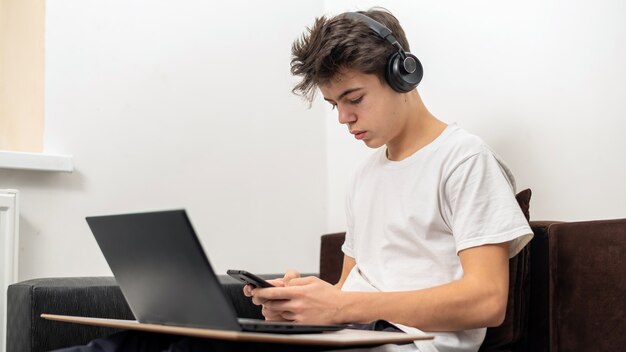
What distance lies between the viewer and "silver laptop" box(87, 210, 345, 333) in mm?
896

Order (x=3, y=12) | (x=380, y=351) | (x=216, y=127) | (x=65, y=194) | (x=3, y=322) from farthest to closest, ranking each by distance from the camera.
→ (x=216, y=127), (x=3, y=12), (x=65, y=194), (x=3, y=322), (x=380, y=351)

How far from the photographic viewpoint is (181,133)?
2154 mm

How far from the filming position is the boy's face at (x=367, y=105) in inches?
54.8

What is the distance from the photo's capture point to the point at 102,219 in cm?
110

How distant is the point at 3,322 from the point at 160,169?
0.59m

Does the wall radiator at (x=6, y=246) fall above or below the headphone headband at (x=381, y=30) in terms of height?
below

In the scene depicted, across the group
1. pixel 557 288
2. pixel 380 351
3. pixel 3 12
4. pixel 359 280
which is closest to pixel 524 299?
pixel 557 288

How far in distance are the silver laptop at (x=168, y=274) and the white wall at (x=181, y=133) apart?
0.83 metres

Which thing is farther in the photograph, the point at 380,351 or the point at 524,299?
the point at 524,299

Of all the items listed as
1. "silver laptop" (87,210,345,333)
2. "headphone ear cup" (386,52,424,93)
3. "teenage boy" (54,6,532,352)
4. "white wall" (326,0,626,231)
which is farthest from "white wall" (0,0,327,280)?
"headphone ear cup" (386,52,424,93)

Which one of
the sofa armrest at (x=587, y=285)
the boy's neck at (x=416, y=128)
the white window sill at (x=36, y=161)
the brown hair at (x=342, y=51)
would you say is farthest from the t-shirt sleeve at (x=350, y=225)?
the white window sill at (x=36, y=161)

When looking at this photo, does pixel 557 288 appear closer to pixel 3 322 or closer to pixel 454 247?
pixel 454 247

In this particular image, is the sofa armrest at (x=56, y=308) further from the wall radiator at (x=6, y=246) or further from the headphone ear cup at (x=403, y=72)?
the headphone ear cup at (x=403, y=72)

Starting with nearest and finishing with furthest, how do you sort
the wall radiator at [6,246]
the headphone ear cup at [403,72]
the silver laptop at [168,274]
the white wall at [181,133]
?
1. the silver laptop at [168,274]
2. the headphone ear cup at [403,72]
3. the wall radiator at [6,246]
4. the white wall at [181,133]
